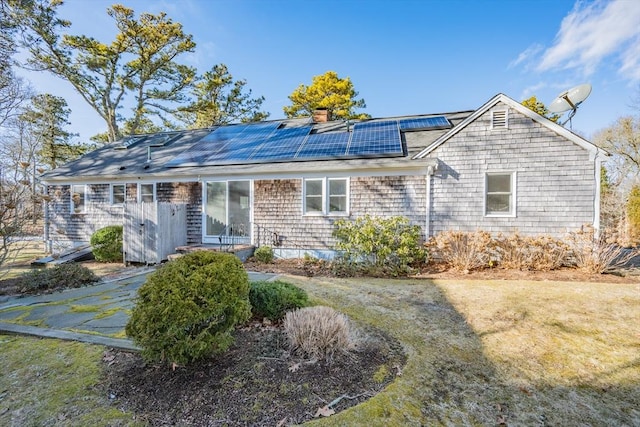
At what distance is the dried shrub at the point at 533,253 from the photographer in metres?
7.65

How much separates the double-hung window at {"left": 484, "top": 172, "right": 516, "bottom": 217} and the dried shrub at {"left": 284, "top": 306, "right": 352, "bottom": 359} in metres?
7.32

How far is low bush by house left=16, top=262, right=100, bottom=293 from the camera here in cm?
616

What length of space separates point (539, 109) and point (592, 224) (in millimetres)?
21436

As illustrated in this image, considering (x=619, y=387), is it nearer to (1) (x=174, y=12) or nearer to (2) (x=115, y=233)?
(2) (x=115, y=233)

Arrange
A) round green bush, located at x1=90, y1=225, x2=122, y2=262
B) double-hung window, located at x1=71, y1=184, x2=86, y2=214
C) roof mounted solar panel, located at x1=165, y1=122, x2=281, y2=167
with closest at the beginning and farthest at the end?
1. round green bush, located at x1=90, y1=225, x2=122, y2=262
2. roof mounted solar panel, located at x1=165, y1=122, x2=281, y2=167
3. double-hung window, located at x1=71, y1=184, x2=86, y2=214

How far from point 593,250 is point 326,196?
23.8ft

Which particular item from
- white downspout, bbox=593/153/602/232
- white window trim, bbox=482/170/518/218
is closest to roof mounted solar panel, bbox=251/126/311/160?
white window trim, bbox=482/170/518/218

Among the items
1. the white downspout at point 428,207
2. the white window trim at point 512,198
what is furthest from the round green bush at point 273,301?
the white window trim at point 512,198

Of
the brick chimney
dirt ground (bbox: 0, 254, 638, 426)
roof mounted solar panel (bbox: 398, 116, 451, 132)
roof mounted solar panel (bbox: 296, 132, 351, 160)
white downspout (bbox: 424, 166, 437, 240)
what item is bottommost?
dirt ground (bbox: 0, 254, 638, 426)

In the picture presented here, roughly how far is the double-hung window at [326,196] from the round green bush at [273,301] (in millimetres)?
5503

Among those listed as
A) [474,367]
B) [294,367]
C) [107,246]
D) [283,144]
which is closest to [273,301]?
[294,367]

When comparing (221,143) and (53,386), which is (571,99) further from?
(53,386)

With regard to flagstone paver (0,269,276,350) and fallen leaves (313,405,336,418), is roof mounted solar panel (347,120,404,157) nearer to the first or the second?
flagstone paver (0,269,276,350)

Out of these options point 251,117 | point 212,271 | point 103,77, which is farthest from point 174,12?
point 212,271
